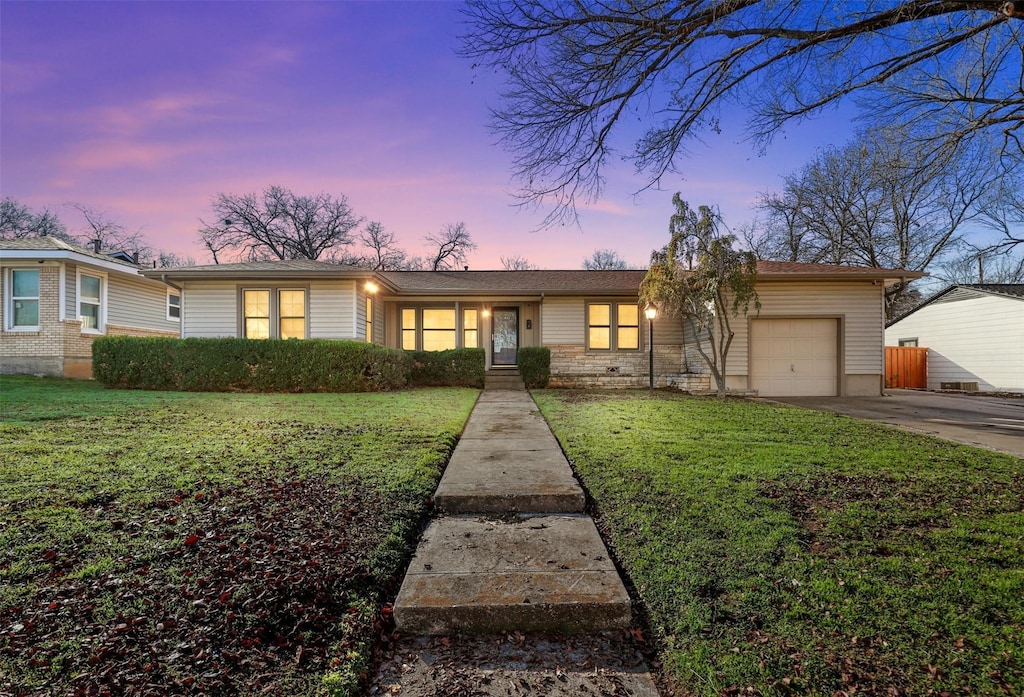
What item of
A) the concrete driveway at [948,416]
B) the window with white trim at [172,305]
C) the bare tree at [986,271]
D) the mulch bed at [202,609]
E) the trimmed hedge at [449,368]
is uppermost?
the bare tree at [986,271]

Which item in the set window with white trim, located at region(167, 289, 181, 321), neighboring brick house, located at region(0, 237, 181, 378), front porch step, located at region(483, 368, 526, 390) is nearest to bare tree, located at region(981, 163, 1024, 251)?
front porch step, located at region(483, 368, 526, 390)

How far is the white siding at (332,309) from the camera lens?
1170 centimetres

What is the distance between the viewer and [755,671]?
59.9 inches

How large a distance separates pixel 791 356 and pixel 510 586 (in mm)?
11880

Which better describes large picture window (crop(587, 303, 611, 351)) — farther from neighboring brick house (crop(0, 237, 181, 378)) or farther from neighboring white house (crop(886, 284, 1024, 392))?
neighboring brick house (crop(0, 237, 181, 378))

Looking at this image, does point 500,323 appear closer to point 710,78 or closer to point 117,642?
point 710,78

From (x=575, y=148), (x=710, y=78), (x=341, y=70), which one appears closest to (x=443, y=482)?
(x=575, y=148)

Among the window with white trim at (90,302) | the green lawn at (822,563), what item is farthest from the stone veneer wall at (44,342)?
the green lawn at (822,563)

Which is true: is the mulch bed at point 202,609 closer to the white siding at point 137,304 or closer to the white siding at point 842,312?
the white siding at point 842,312

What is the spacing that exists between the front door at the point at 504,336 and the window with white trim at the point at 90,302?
1186 centimetres

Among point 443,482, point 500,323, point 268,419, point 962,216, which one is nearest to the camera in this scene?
point 443,482

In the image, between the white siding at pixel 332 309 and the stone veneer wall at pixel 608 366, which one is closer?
the white siding at pixel 332 309

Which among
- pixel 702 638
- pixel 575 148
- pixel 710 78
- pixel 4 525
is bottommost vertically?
pixel 702 638

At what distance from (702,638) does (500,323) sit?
14022 millimetres
